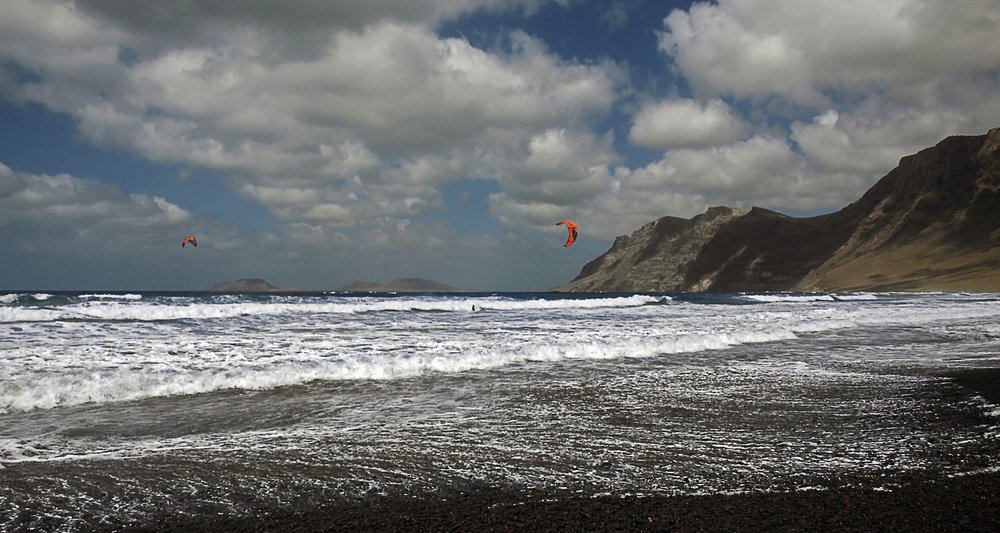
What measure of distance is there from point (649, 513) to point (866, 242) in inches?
6280

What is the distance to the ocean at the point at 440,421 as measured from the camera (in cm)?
332

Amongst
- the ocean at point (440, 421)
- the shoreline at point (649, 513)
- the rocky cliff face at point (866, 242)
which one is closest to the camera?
the shoreline at point (649, 513)

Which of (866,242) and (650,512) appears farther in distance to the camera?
(866,242)

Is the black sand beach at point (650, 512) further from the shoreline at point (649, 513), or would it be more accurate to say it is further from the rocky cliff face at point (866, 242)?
the rocky cliff face at point (866, 242)

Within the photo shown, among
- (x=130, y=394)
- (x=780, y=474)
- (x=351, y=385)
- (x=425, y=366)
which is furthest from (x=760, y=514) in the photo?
(x=130, y=394)

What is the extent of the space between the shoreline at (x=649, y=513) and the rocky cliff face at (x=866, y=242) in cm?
10713

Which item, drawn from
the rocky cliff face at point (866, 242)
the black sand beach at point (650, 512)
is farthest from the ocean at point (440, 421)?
the rocky cliff face at point (866, 242)

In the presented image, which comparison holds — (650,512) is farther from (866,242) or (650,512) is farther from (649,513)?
(866,242)

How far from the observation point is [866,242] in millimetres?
Result: 131125

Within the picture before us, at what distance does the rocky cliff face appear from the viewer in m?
103

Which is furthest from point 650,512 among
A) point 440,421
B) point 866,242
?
point 866,242

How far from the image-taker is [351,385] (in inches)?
275

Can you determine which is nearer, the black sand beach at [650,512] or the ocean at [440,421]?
the black sand beach at [650,512]

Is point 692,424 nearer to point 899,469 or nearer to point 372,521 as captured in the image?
point 899,469
